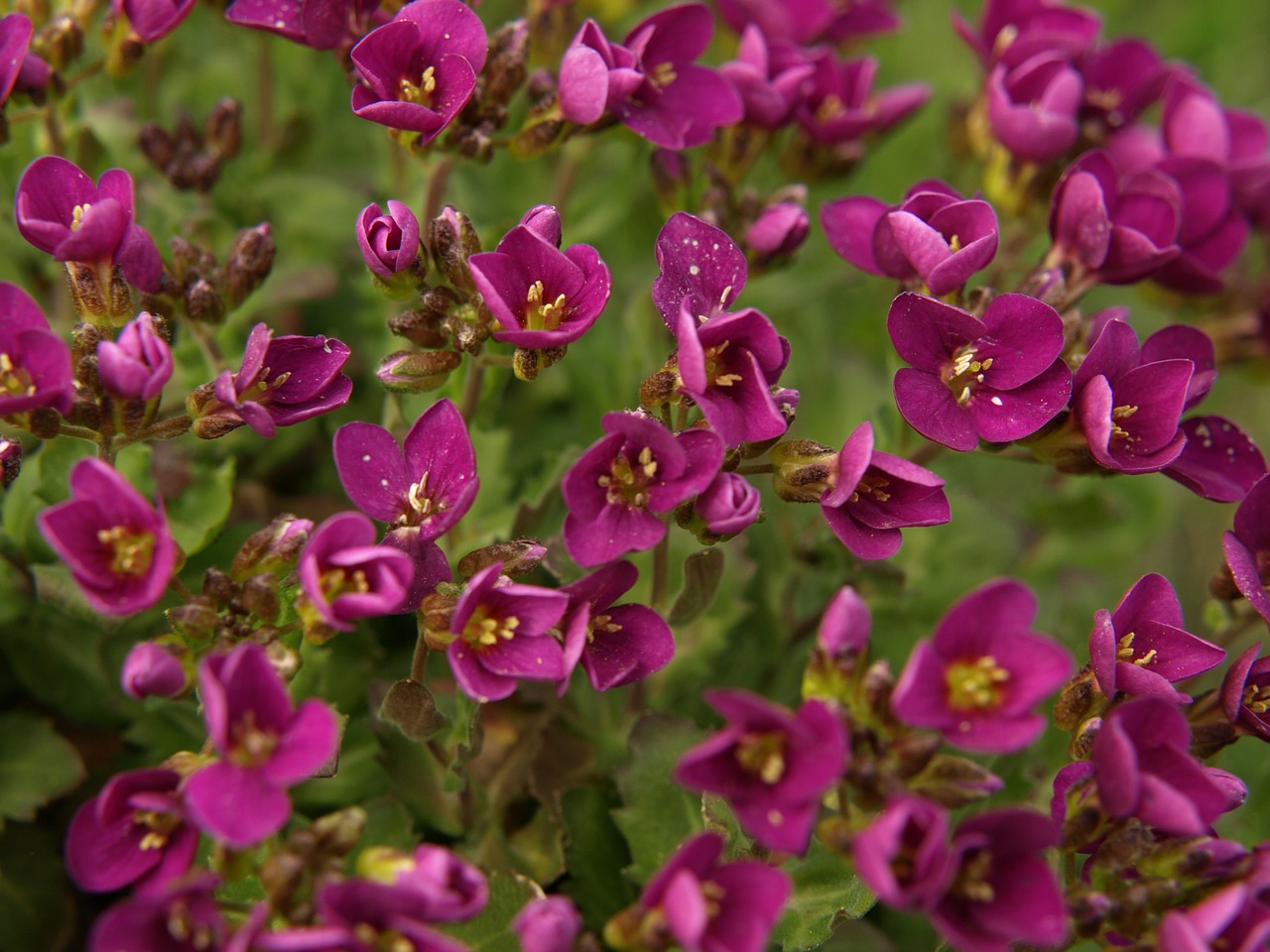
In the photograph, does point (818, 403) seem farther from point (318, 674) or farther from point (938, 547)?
point (318, 674)

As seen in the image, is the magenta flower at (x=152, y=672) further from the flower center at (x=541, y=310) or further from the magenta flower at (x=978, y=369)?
the magenta flower at (x=978, y=369)

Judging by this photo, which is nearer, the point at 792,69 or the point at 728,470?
the point at 728,470

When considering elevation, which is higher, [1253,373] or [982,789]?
[982,789]

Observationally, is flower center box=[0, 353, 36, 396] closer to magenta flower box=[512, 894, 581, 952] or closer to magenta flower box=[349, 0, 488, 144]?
magenta flower box=[349, 0, 488, 144]

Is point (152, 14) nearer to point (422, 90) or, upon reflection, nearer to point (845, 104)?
point (422, 90)

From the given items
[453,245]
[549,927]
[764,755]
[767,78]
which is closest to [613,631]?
[764,755]

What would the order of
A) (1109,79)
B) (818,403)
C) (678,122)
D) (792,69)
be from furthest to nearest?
(818,403)
(1109,79)
(792,69)
(678,122)

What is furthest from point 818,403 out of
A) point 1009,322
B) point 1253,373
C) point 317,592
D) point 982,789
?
point 317,592
